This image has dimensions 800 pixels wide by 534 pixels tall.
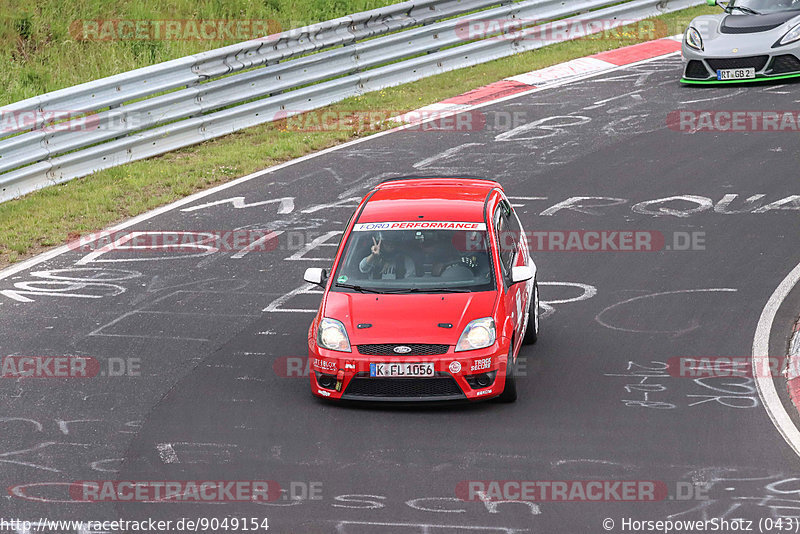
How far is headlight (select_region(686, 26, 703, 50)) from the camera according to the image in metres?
18.5

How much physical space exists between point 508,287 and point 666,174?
6480mm

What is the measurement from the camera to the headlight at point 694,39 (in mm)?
18547

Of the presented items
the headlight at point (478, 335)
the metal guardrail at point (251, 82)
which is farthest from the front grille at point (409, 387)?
the metal guardrail at point (251, 82)

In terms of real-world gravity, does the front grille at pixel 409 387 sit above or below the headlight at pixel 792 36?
below

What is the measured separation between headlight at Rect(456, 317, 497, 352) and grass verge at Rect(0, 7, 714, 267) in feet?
21.1

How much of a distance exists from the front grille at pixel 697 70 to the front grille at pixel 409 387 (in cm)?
1144

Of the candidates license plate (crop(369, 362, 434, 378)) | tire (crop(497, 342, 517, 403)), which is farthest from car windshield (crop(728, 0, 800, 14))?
license plate (crop(369, 362, 434, 378))

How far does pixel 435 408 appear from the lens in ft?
30.4

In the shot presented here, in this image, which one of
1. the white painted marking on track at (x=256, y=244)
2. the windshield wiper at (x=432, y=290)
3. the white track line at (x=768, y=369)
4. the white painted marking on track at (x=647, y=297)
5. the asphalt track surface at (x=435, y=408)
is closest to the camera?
the asphalt track surface at (x=435, y=408)

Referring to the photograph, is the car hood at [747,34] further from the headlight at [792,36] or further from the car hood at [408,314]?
the car hood at [408,314]

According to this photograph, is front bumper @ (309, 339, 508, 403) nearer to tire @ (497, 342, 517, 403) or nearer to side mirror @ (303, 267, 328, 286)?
tire @ (497, 342, 517, 403)

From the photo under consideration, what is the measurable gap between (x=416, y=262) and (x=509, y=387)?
54.9 inches

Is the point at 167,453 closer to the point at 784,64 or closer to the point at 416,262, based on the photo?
the point at 416,262

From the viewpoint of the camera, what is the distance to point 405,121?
18062 mm
